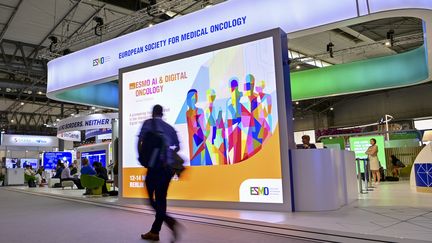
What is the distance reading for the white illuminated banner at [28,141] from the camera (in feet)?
80.3

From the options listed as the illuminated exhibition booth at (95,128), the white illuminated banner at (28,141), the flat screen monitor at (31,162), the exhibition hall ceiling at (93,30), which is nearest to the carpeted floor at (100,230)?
the exhibition hall ceiling at (93,30)

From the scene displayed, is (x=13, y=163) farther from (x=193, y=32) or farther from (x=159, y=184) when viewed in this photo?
(x=159, y=184)

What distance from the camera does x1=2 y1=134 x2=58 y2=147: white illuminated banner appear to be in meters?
24.5

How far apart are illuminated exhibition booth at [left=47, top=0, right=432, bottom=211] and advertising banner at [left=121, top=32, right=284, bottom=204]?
2 centimetres

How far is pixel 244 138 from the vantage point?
5457mm

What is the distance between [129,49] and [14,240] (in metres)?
4.63

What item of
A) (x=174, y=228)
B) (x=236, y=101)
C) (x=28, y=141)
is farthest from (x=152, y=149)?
(x=28, y=141)

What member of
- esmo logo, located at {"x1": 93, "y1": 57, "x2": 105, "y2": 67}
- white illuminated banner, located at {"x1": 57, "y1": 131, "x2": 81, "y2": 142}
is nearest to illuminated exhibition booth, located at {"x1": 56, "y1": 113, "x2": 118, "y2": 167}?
white illuminated banner, located at {"x1": 57, "y1": 131, "x2": 81, "y2": 142}

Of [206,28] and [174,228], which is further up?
[206,28]

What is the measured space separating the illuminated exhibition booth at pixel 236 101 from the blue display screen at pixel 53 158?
53.0 feet

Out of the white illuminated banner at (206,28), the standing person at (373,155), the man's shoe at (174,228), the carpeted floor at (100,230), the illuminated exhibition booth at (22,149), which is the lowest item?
the carpeted floor at (100,230)

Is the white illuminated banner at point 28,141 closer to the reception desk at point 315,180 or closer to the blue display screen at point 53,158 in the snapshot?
the blue display screen at point 53,158

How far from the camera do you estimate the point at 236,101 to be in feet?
18.4

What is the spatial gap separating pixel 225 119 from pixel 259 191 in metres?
1.21
